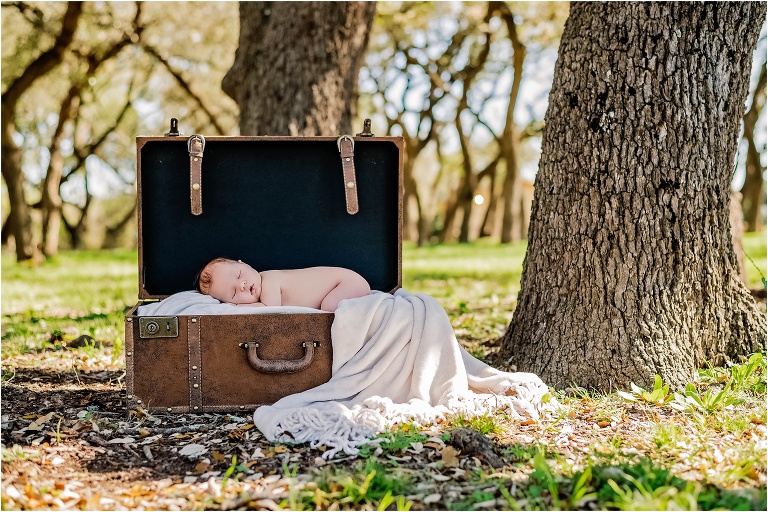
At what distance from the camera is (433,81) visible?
17.6 meters

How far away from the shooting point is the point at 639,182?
3.60 metres

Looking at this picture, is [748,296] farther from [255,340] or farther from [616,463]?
[255,340]

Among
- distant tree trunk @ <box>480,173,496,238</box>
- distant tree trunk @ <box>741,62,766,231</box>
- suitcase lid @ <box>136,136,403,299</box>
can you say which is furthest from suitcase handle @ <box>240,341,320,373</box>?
distant tree trunk @ <box>480,173,496,238</box>

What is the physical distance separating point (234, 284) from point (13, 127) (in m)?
10.1

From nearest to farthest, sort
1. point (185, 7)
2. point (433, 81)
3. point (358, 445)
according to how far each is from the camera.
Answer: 1. point (358, 445)
2. point (185, 7)
3. point (433, 81)

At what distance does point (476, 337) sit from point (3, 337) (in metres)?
3.37

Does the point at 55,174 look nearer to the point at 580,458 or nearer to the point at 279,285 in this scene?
the point at 279,285

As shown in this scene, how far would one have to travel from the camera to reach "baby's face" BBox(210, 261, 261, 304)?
12.2ft

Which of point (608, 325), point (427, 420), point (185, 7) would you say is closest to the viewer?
point (427, 420)

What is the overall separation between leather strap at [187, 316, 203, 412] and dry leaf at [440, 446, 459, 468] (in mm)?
1226

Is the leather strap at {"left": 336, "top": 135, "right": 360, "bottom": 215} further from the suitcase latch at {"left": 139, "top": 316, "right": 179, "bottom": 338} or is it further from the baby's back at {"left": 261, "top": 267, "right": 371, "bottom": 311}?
the suitcase latch at {"left": 139, "top": 316, "right": 179, "bottom": 338}

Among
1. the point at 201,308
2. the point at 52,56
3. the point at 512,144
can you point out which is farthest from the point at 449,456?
the point at 512,144

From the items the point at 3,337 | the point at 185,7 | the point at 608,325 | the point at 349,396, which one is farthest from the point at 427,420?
the point at 185,7

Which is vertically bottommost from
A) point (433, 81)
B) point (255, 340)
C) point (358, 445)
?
point (358, 445)
